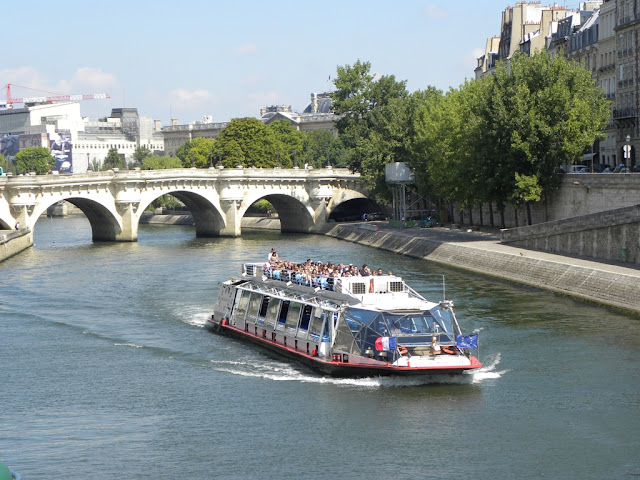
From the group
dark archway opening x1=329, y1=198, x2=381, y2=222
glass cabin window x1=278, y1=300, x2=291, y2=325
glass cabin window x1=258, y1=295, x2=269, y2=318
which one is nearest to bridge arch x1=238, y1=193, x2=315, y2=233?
dark archway opening x1=329, y1=198, x2=381, y2=222

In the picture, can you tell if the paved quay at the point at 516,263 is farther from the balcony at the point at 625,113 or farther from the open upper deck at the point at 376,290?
the open upper deck at the point at 376,290

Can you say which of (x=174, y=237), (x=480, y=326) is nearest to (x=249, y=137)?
(x=174, y=237)

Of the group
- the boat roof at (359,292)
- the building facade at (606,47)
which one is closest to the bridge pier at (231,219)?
the building facade at (606,47)

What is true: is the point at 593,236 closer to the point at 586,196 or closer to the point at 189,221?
the point at 586,196

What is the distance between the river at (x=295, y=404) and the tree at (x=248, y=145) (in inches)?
3944

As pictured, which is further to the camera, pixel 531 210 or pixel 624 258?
pixel 531 210

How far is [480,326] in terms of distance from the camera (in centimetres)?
5125

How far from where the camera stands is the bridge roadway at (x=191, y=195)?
103625 millimetres

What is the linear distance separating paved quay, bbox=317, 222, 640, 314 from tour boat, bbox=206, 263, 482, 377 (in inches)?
613

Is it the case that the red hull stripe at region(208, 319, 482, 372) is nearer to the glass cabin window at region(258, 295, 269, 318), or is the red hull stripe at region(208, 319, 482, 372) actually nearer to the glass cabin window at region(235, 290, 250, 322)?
the glass cabin window at region(235, 290, 250, 322)

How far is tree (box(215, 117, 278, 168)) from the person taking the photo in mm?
160000

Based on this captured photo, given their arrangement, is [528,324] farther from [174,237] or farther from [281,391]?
[174,237]

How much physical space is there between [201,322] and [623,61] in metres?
52.0

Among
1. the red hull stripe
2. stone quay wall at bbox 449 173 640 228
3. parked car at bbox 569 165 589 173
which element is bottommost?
the red hull stripe
